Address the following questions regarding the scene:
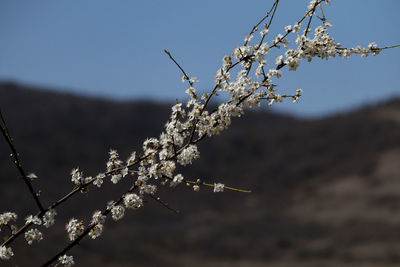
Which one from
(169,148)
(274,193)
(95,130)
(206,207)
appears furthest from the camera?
(95,130)

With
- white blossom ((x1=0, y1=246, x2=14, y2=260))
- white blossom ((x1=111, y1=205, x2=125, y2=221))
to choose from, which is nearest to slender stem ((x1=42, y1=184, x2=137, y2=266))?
white blossom ((x1=111, y1=205, x2=125, y2=221))

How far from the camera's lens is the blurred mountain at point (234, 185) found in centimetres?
2312

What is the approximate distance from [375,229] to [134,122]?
2522 centimetres

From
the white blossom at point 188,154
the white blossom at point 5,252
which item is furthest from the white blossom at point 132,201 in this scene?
the white blossom at point 5,252

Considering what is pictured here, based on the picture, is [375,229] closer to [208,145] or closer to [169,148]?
[208,145]

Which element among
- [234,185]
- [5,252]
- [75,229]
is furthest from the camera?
[234,185]

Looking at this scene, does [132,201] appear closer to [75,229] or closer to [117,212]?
[117,212]

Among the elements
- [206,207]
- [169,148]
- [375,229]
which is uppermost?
[206,207]

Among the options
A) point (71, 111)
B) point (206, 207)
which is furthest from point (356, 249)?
point (71, 111)

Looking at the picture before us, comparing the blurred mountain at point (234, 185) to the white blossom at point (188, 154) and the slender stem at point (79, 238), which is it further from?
Result: the white blossom at point (188, 154)

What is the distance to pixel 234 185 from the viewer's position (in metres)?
37.2

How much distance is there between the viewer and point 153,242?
2519 cm

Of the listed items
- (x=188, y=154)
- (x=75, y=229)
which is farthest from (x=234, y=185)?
(x=188, y=154)

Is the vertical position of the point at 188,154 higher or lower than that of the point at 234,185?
lower
